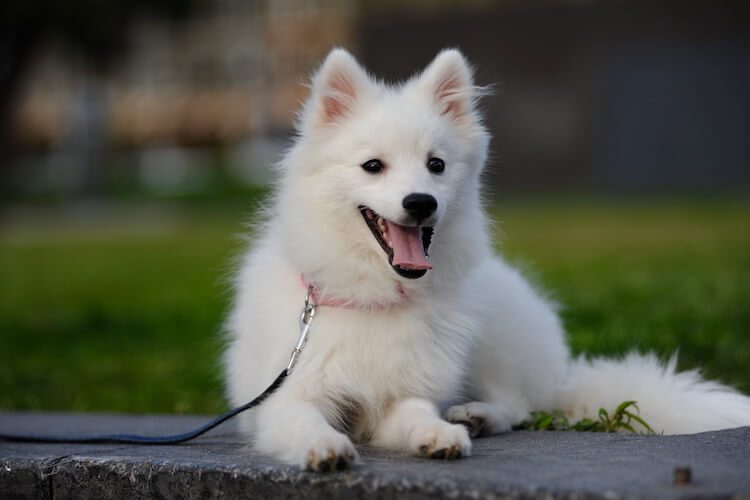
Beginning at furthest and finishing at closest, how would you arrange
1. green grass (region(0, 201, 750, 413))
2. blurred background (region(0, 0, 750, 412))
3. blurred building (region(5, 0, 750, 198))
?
1. blurred building (region(5, 0, 750, 198))
2. blurred background (region(0, 0, 750, 412))
3. green grass (region(0, 201, 750, 413))

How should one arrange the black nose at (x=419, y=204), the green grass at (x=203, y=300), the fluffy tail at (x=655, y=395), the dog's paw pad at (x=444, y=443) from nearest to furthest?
1. the dog's paw pad at (x=444, y=443)
2. the black nose at (x=419, y=204)
3. the fluffy tail at (x=655, y=395)
4. the green grass at (x=203, y=300)

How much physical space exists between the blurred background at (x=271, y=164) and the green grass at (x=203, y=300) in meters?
0.04

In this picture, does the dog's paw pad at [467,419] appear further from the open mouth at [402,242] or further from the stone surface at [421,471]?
the open mouth at [402,242]

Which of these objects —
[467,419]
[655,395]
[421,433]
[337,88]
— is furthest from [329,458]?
[655,395]

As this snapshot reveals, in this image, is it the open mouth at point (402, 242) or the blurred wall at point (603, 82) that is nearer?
the open mouth at point (402, 242)

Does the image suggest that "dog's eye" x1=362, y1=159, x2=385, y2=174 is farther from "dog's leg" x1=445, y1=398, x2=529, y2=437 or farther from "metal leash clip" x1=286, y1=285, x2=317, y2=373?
"dog's leg" x1=445, y1=398, x2=529, y2=437

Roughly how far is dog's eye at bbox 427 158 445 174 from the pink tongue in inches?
11.6

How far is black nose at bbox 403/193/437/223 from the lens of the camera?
12.2ft

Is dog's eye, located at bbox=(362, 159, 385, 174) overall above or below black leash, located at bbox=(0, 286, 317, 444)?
above

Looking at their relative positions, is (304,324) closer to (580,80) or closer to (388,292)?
(388,292)

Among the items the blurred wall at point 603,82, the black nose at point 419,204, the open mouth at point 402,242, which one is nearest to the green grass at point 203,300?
the open mouth at point 402,242

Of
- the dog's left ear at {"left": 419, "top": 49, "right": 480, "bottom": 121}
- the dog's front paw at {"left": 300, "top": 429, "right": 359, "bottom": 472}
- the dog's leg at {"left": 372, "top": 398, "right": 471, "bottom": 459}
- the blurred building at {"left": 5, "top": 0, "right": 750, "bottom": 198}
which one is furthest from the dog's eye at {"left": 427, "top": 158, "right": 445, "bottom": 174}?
the blurred building at {"left": 5, "top": 0, "right": 750, "bottom": 198}

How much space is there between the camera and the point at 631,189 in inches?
1034

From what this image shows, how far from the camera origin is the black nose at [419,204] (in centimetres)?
371
